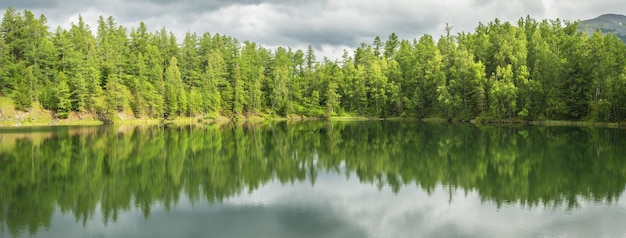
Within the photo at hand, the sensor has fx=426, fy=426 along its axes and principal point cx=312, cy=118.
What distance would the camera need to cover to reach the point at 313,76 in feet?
398

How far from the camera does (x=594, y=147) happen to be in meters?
34.9

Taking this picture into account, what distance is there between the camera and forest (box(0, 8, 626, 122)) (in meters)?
71.6

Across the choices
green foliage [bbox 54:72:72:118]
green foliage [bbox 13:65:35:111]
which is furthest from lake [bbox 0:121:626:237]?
green foliage [bbox 54:72:72:118]

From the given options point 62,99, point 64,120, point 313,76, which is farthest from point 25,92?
point 313,76

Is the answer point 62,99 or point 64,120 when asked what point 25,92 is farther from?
point 64,120

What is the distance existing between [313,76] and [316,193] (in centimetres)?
10302

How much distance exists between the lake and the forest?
43.2m

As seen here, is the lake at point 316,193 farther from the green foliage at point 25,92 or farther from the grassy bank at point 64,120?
the green foliage at point 25,92

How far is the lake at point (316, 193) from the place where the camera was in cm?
A: 1391

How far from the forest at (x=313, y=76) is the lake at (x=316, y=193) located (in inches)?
1702

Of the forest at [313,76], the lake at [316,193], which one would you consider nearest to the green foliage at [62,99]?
the forest at [313,76]

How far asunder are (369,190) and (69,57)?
8243cm

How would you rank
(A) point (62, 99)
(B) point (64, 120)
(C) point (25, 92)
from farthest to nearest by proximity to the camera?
(B) point (64, 120), (A) point (62, 99), (C) point (25, 92)

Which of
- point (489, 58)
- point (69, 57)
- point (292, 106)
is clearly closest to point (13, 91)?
point (69, 57)
